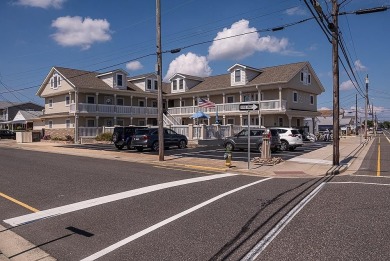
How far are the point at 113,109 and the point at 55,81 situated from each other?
845 centimetres

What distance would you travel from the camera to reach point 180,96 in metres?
46.9

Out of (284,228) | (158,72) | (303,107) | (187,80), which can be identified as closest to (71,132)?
(187,80)

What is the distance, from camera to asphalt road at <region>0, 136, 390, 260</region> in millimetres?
5297

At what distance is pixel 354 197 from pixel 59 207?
738 cm

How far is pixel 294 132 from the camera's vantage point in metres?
25.2

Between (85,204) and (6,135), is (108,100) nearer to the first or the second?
(6,135)

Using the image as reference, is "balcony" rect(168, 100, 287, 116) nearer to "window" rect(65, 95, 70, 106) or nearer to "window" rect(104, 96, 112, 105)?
"window" rect(104, 96, 112, 105)

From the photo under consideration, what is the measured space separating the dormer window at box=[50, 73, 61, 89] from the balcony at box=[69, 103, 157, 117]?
220 inches

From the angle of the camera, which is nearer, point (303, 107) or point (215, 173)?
point (215, 173)

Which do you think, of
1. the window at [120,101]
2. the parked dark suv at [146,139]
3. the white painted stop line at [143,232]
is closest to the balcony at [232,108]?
the window at [120,101]

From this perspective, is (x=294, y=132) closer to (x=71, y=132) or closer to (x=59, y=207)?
(x=59, y=207)

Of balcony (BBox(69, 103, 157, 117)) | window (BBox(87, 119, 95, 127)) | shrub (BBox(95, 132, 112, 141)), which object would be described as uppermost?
balcony (BBox(69, 103, 157, 117))

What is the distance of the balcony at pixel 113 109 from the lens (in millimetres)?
37531

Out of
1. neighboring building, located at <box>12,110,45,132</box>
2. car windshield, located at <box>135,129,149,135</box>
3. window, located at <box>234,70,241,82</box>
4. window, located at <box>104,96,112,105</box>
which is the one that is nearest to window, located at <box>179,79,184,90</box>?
window, located at <box>234,70,241,82</box>
